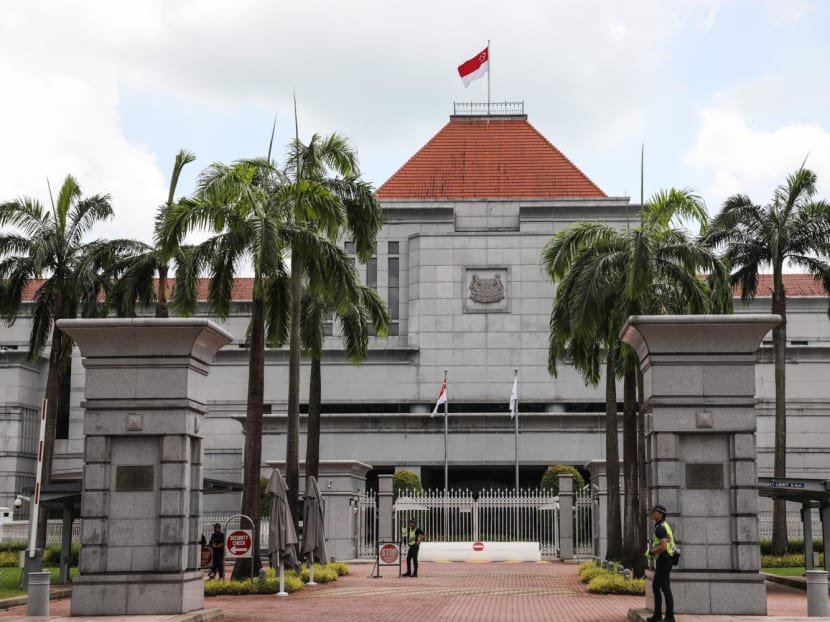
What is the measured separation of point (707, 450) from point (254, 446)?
455 inches

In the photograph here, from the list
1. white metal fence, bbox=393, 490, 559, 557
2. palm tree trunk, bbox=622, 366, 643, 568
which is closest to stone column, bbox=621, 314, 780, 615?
palm tree trunk, bbox=622, 366, 643, 568

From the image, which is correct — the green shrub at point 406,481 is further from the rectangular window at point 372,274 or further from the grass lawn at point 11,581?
the grass lawn at point 11,581

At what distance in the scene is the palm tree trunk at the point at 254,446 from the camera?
25.4m

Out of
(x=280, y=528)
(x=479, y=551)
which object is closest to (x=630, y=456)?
(x=280, y=528)

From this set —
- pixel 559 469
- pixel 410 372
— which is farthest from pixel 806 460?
pixel 410 372

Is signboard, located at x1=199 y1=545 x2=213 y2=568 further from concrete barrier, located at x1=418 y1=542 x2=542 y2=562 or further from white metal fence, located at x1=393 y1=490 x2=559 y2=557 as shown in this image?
white metal fence, located at x1=393 y1=490 x2=559 y2=557

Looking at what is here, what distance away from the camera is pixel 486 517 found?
4409 cm

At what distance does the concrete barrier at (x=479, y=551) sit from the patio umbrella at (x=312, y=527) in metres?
11.4

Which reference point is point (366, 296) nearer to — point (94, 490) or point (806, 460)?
point (94, 490)

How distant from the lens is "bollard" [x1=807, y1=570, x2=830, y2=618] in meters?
17.9

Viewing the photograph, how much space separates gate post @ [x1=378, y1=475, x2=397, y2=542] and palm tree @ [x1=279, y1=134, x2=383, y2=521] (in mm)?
13283

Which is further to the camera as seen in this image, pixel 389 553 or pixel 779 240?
pixel 779 240

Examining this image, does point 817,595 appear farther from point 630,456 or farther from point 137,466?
point 630,456

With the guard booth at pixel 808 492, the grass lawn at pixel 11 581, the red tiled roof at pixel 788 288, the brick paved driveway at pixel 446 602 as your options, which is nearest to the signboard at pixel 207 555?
the brick paved driveway at pixel 446 602
